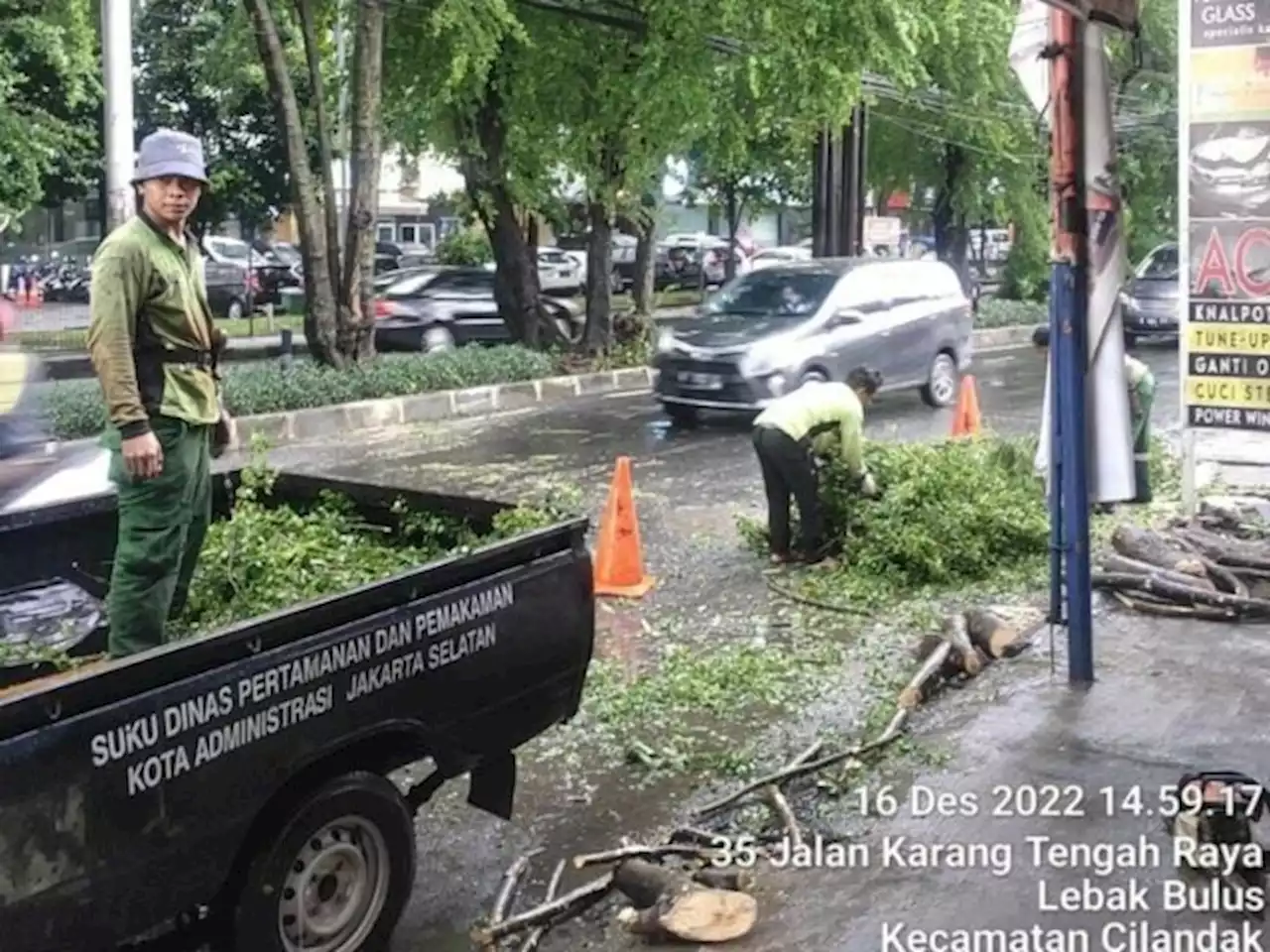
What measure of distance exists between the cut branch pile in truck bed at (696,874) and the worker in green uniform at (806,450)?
10.6 feet

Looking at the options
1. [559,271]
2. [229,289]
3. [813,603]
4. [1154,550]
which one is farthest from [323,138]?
[559,271]

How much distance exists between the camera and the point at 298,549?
560 cm

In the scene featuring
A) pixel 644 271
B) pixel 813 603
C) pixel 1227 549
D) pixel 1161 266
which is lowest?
pixel 813 603

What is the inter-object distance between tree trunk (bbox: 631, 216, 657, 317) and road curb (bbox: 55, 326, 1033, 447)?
1941mm

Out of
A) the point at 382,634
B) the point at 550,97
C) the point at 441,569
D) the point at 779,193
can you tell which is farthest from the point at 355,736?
the point at 779,193

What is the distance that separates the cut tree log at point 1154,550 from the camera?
8398 millimetres

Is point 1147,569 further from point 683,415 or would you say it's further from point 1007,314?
point 1007,314

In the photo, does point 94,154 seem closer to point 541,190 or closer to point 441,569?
point 541,190

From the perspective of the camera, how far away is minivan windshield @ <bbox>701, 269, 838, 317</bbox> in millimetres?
16281

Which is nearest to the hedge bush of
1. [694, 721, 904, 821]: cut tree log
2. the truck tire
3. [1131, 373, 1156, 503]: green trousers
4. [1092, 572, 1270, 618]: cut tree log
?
[1131, 373, 1156, 503]: green trousers

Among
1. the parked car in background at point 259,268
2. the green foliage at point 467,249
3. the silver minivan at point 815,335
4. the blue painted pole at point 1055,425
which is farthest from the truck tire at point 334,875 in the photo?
the green foliage at point 467,249

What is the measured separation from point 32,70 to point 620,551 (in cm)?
1995

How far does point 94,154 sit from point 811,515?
80.0ft

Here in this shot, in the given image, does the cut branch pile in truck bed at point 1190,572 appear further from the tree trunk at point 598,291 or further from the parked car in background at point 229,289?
the parked car in background at point 229,289
